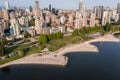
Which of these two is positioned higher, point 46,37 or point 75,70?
point 46,37

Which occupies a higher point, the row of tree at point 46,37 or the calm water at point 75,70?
the row of tree at point 46,37

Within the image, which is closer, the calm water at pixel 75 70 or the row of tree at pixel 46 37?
the calm water at pixel 75 70

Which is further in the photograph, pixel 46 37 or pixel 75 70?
pixel 46 37

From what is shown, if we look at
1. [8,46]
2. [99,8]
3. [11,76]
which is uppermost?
[99,8]

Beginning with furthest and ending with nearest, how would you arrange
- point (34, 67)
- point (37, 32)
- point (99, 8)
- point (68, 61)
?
1. point (99, 8)
2. point (37, 32)
3. point (68, 61)
4. point (34, 67)

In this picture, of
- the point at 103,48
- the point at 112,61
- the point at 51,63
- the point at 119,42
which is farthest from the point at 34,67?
the point at 119,42

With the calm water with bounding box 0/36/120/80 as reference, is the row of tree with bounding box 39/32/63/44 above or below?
above

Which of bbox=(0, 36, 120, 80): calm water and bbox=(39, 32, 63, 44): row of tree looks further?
bbox=(39, 32, 63, 44): row of tree

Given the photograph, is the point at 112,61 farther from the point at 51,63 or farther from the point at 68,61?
the point at 51,63
